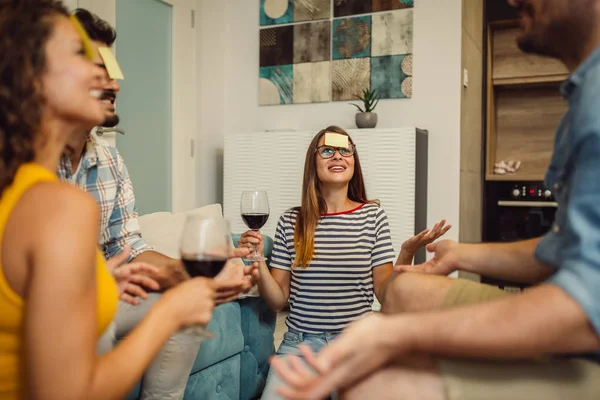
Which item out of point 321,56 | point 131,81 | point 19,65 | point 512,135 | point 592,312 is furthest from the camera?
point 512,135

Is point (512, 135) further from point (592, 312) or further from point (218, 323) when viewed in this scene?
point (592, 312)

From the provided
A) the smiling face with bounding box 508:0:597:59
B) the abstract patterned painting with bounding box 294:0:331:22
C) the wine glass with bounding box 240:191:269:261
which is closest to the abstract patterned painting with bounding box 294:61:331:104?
the abstract patterned painting with bounding box 294:0:331:22

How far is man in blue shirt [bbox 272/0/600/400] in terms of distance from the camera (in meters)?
0.79

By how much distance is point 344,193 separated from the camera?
2186 mm

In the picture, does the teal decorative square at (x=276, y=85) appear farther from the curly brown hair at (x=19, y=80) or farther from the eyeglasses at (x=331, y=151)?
the curly brown hair at (x=19, y=80)

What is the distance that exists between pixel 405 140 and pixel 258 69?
4.77 feet

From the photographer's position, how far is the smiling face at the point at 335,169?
7.01 ft

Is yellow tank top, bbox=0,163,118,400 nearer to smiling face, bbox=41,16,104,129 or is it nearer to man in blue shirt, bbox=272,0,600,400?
smiling face, bbox=41,16,104,129

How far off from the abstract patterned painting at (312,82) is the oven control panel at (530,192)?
5.17 feet

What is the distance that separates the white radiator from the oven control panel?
0.85 m

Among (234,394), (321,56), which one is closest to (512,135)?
(321,56)

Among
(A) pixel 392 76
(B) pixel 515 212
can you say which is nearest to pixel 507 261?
(A) pixel 392 76

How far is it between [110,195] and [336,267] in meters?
0.83

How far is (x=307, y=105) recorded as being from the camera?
430 centimetres
